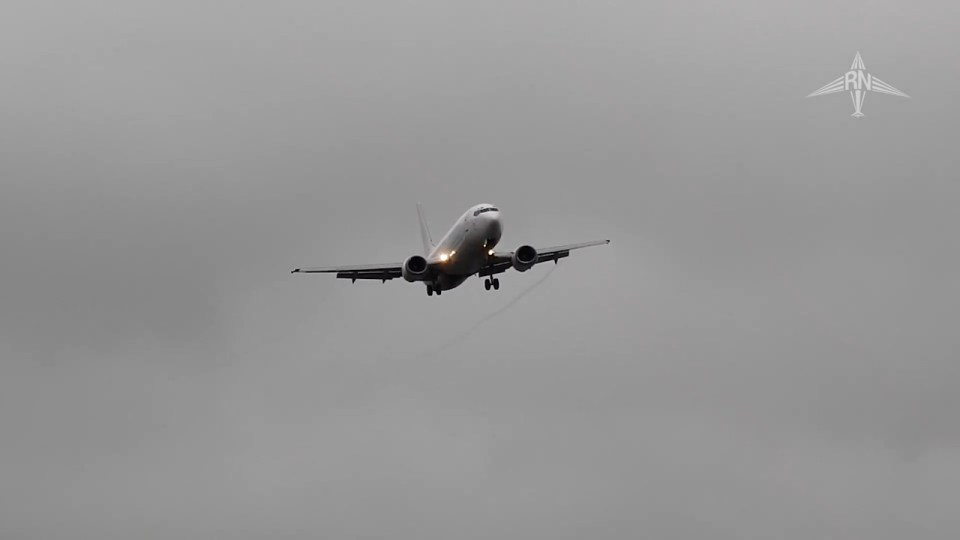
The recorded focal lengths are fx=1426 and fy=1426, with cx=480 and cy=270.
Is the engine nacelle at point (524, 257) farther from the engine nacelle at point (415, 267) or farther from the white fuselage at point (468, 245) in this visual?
the engine nacelle at point (415, 267)

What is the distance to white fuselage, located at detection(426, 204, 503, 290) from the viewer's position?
105 meters

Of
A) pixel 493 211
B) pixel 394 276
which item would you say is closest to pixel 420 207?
pixel 394 276

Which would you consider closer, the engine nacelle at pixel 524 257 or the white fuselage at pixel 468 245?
the white fuselage at pixel 468 245

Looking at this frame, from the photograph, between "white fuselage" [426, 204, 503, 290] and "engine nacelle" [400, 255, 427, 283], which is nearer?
"white fuselage" [426, 204, 503, 290]

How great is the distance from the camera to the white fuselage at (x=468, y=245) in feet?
345

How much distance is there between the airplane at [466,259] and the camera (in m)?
106

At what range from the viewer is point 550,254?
11519 centimetres

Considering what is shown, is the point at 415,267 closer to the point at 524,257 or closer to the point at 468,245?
the point at 468,245

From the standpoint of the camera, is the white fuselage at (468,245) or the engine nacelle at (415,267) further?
the engine nacelle at (415,267)

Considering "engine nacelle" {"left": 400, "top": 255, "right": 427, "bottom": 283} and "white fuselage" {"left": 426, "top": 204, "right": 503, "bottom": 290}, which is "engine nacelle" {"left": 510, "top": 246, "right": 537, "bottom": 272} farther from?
"engine nacelle" {"left": 400, "top": 255, "right": 427, "bottom": 283}

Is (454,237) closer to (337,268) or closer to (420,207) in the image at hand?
(337,268)

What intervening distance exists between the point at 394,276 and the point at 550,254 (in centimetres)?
1294

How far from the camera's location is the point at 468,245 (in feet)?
349

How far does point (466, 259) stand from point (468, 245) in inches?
64.2
